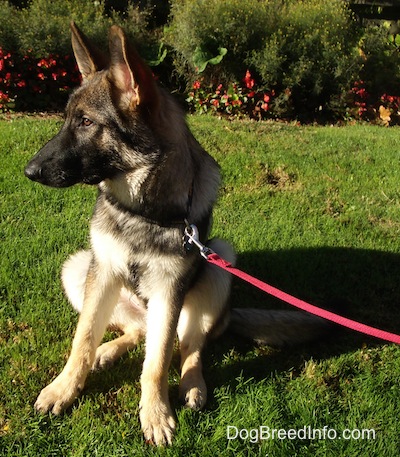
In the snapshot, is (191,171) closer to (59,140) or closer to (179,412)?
(59,140)

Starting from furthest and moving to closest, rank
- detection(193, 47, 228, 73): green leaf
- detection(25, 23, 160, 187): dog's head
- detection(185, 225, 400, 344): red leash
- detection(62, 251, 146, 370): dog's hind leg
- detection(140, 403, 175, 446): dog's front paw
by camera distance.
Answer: detection(193, 47, 228, 73): green leaf < detection(62, 251, 146, 370): dog's hind leg < detection(140, 403, 175, 446): dog's front paw < detection(25, 23, 160, 187): dog's head < detection(185, 225, 400, 344): red leash

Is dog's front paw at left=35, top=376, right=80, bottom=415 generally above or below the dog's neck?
below

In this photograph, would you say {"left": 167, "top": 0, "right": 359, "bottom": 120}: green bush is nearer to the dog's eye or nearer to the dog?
the dog

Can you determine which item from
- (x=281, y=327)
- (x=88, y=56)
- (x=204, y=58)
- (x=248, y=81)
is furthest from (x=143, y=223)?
(x=204, y=58)

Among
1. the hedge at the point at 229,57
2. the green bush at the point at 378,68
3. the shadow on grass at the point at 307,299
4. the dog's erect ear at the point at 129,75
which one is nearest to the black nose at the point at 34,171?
the dog's erect ear at the point at 129,75

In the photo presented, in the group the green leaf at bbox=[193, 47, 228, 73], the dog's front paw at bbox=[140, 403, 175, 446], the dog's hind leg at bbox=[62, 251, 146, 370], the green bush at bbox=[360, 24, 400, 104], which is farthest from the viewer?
the green bush at bbox=[360, 24, 400, 104]

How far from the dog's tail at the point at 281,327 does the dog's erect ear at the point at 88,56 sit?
6.21ft

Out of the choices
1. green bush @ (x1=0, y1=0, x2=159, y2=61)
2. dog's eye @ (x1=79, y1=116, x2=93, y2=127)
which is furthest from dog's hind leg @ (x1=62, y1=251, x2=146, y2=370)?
green bush @ (x1=0, y1=0, x2=159, y2=61)

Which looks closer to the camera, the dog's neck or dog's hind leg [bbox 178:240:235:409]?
the dog's neck

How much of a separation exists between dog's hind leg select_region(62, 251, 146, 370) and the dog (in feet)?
0.05

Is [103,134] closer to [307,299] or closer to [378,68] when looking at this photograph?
[307,299]

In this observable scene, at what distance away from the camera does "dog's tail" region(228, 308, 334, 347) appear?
10.8 ft

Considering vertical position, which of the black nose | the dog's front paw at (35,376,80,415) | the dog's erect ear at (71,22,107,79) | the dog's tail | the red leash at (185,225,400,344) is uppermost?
the dog's erect ear at (71,22,107,79)

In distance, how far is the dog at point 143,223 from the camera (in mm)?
2523
